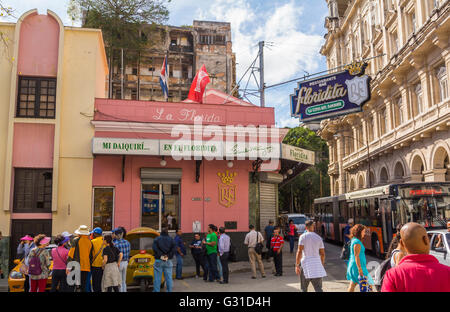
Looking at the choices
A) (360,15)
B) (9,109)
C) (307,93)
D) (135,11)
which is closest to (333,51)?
(360,15)

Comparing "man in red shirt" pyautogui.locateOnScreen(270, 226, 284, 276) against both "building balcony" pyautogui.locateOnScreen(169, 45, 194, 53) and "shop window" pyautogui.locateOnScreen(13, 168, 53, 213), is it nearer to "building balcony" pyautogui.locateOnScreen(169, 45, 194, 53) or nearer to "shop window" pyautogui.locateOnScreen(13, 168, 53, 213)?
"shop window" pyautogui.locateOnScreen(13, 168, 53, 213)

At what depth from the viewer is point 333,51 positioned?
173 ft

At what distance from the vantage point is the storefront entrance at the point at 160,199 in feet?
53.7

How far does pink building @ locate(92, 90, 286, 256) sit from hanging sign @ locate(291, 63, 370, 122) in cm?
163

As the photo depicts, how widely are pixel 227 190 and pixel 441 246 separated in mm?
8547

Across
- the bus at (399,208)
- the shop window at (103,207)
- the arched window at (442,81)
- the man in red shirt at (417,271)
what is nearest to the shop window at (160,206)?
the shop window at (103,207)

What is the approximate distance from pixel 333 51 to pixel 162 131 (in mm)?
41538

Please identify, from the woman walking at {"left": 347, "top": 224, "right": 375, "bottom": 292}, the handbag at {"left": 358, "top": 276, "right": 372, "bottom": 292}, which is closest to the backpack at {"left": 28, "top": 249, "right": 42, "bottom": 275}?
the woman walking at {"left": 347, "top": 224, "right": 375, "bottom": 292}

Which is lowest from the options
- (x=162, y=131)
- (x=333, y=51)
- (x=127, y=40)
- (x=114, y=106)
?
(x=162, y=131)

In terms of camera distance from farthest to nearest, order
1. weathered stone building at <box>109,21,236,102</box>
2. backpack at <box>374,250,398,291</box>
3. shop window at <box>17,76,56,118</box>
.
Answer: weathered stone building at <box>109,21,236,102</box> → shop window at <box>17,76,56,118</box> → backpack at <box>374,250,398,291</box>

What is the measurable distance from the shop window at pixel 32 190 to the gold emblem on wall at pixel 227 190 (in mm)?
6574

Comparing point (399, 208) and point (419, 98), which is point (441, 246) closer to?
point (399, 208)

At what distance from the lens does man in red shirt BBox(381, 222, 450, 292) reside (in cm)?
313
